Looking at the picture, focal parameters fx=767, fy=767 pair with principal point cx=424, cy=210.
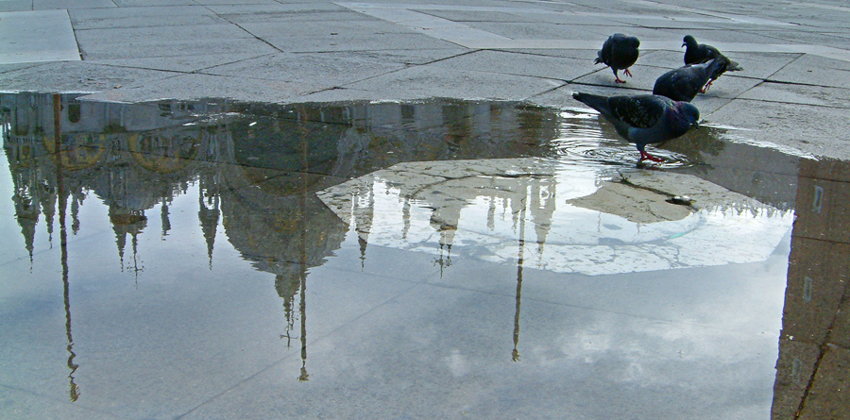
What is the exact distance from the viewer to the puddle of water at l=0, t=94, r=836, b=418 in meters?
2.88

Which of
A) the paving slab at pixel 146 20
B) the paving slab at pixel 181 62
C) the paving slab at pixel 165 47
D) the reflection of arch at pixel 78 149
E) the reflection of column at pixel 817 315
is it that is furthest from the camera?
the paving slab at pixel 146 20

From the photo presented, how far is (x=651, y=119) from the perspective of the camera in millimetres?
6031

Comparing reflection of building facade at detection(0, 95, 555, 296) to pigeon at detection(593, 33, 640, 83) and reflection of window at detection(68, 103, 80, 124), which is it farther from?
pigeon at detection(593, 33, 640, 83)

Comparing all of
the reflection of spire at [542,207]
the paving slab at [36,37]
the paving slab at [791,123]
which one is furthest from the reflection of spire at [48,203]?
the paving slab at [36,37]

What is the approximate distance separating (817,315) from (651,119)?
2812 mm

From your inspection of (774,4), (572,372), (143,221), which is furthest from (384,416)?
(774,4)

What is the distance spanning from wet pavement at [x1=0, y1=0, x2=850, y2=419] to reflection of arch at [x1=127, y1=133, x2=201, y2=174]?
0.04m

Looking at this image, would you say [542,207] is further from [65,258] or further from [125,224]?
[65,258]

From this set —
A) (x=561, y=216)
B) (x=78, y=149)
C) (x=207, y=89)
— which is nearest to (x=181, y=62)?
(x=207, y=89)

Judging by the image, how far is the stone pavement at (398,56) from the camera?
855cm

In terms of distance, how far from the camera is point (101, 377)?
113 inches

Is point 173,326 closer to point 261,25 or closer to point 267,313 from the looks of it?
point 267,313

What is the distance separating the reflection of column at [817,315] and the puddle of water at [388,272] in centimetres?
6

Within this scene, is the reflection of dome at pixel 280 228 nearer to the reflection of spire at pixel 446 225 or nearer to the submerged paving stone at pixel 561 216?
the submerged paving stone at pixel 561 216
